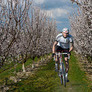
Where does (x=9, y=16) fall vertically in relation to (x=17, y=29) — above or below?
above

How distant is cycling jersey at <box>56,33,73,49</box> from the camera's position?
742cm

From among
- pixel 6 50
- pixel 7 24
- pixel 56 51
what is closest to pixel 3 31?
pixel 7 24

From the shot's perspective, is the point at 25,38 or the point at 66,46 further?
the point at 25,38

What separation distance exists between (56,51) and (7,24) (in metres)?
3.90

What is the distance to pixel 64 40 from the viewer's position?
750 cm

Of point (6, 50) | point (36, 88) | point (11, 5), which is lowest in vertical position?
point (36, 88)

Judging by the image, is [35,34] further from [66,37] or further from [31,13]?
[66,37]

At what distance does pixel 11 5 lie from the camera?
10.3m

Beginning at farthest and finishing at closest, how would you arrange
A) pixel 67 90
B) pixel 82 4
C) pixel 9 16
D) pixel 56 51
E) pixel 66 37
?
pixel 82 4 → pixel 9 16 → pixel 67 90 → pixel 56 51 → pixel 66 37

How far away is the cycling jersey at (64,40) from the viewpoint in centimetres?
742

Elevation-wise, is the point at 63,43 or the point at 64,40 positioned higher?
the point at 64,40

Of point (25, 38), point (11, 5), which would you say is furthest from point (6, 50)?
point (25, 38)

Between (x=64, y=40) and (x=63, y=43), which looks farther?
(x=63, y=43)

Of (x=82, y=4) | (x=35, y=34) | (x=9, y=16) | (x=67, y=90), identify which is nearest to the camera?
(x=67, y=90)
